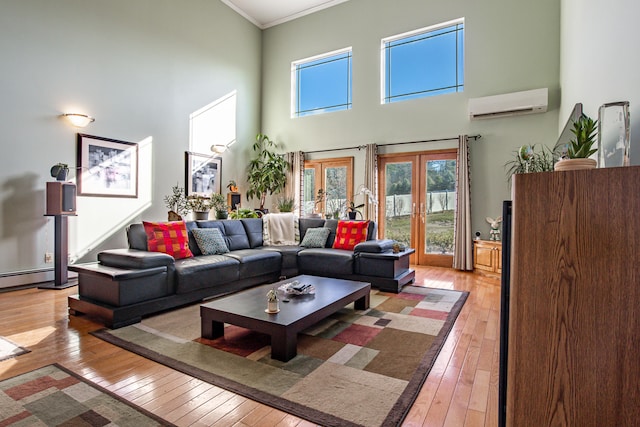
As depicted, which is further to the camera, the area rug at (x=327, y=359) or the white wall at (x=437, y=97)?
the white wall at (x=437, y=97)

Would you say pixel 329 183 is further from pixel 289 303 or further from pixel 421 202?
pixel 289 303

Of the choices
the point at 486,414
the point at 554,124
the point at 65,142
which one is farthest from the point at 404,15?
the point at 486,414

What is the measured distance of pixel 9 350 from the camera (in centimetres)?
245

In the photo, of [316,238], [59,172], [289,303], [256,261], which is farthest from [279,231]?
[59,172]

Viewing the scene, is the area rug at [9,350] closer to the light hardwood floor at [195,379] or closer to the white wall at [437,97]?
the light hardwood floor at [195,379]

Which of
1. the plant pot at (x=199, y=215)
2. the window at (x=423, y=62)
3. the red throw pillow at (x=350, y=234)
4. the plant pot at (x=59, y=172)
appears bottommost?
the red throw pillow at (x=350, y=234)

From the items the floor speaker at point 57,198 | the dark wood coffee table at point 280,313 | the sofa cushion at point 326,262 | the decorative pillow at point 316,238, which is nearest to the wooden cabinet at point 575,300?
the dark wood coffee table at point 280,313

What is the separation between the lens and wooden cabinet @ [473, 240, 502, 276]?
16.8 feet

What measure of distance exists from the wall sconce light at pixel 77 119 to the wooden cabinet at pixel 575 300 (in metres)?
5.51

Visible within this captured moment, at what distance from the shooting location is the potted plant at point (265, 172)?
7.50 metres

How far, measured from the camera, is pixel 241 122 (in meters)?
7.70

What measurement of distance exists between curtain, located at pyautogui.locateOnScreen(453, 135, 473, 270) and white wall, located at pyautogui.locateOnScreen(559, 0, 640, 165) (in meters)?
1.48

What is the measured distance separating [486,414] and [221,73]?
23.9 feet

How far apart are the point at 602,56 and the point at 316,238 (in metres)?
3.70
